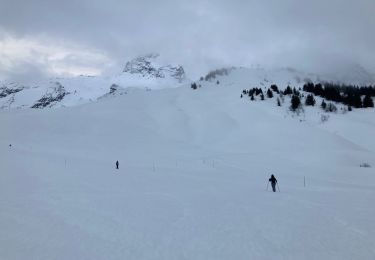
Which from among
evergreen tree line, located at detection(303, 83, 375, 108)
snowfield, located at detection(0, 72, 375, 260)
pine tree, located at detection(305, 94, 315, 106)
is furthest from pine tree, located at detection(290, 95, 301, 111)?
evergreen tree line, located at detection(303, 83, 375, 108)

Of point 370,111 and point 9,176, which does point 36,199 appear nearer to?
point 9,176

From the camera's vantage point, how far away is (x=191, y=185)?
1265 inches

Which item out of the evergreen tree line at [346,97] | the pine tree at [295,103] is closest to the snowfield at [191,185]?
the pine tree at [295,103]

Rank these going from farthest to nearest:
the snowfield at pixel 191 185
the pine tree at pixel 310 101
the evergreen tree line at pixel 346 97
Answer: the evergreen tree line at pixel 346 97, the pine tree at pixel 310 101, the snowfield at pixel 191 185

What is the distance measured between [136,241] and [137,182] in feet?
57.5

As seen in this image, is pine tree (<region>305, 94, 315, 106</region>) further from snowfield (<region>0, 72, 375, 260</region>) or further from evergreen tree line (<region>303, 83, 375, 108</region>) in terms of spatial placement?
evergreen tree line (<region>303, 83, 375, 108</region>)

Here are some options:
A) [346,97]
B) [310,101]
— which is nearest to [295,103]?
[310,101]

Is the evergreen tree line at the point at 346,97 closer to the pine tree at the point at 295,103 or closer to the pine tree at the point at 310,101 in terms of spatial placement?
the pine tree at the point at 310,101

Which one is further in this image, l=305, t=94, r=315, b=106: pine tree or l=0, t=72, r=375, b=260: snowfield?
l=305, t=94, r=315, b=106: pine tree

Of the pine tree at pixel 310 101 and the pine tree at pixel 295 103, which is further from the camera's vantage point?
the pine tree at pixel 310 101

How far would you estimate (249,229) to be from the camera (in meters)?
18.1

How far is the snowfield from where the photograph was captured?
15.7 meters

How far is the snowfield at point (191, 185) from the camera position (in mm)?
15656

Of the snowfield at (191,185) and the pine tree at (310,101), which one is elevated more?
the pine tree at (310,101)
